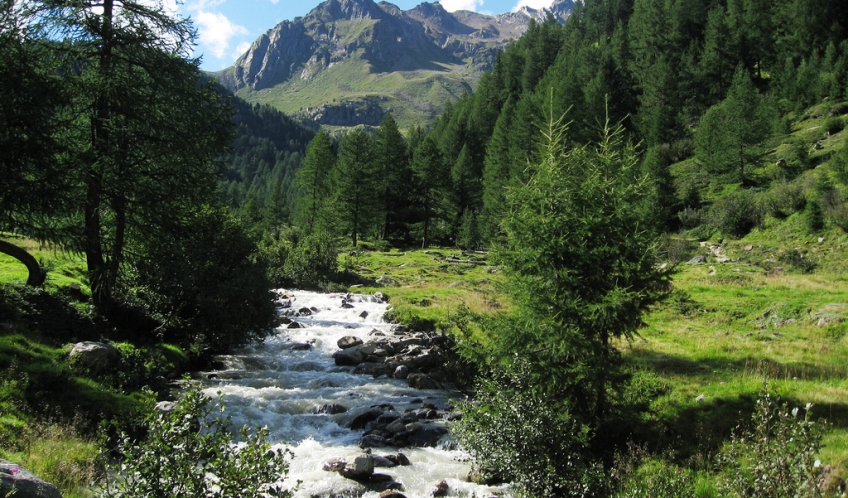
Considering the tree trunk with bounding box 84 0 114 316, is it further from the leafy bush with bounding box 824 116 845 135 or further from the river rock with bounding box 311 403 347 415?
the leafy bush with bounding box 824 116 845 135

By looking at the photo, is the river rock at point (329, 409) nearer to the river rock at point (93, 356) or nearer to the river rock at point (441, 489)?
the river rock at point (441, 489)

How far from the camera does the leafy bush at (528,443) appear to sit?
862 centimetres

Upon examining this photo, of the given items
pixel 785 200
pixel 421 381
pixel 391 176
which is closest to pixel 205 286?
pixel 421 381

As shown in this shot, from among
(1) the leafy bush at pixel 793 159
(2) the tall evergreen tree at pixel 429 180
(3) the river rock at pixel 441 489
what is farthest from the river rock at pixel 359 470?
(1) the leafy bush at pixel 793 159

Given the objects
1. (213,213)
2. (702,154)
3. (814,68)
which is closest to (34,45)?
(213,213)

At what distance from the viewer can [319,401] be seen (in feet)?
47.9

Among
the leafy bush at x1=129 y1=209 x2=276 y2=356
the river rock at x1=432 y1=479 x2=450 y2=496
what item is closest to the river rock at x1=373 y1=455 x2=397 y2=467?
the river rock at x1=432 y1=479 x2=450 y2=496

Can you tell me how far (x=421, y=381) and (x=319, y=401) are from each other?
3729 mm

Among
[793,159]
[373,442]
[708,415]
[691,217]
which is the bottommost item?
[373,442]

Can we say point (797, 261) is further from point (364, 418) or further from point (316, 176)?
point (316, 176)

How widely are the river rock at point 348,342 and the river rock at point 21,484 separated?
50.3ft

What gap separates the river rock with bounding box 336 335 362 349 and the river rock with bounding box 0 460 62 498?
50.3 ft

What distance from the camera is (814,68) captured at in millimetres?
60844

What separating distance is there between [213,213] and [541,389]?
12833mm
